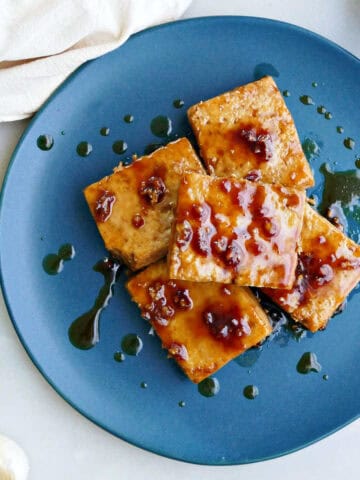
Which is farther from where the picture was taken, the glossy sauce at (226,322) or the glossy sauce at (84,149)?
the glossy sauce at (84,149)

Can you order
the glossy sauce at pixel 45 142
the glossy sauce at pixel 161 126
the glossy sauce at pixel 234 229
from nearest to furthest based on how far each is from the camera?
the glossy sauce at pixel 234 229 → the glossy sauce at pixel 45 142 → the glossy sauce at pixel 161 126

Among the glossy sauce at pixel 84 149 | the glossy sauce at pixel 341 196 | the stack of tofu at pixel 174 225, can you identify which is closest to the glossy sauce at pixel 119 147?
the glossy sauce at pixel 84 149

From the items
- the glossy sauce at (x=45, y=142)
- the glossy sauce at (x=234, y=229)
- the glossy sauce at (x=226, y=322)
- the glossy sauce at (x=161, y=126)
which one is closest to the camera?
the glossy sauce at (x=234, y=229)

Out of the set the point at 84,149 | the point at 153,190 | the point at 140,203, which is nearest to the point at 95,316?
the point at 140,203

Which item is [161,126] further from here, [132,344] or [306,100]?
[132,344]

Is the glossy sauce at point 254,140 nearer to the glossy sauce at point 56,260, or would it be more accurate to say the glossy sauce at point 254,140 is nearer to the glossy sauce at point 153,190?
the glossy sauce at point 153,190

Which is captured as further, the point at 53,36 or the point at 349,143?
the point at 349,143
